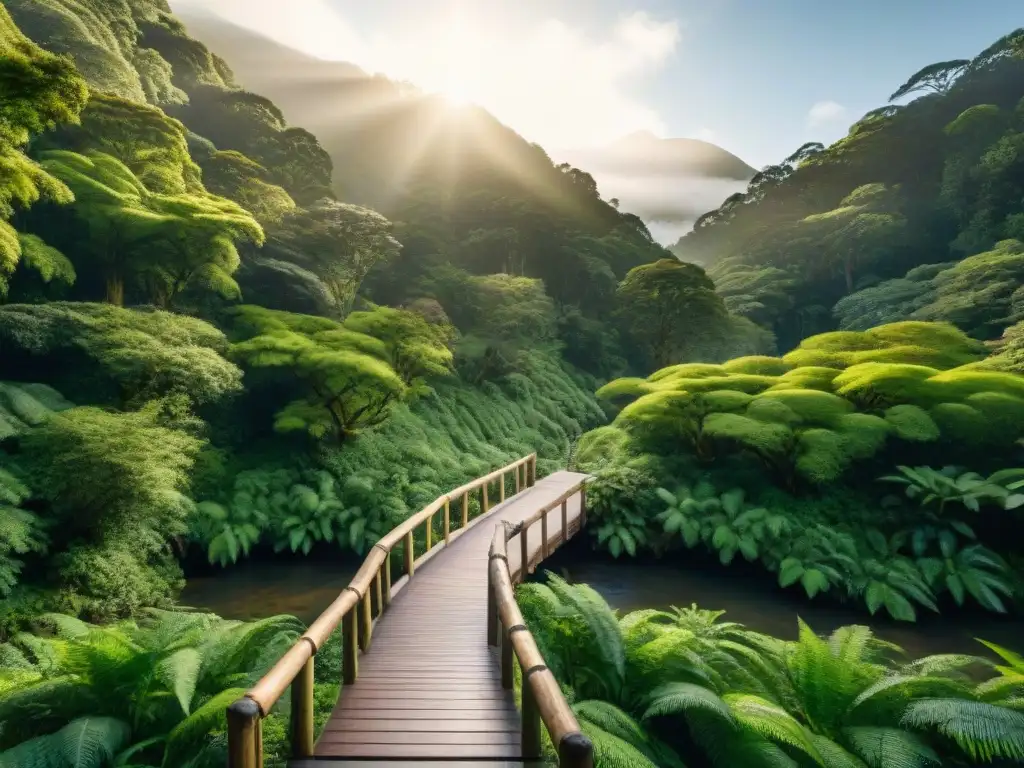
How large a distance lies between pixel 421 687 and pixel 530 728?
52.8 inches

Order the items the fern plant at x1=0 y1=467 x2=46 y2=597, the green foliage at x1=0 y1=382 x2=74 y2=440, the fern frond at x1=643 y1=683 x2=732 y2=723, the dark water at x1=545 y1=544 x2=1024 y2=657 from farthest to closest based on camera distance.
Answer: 1. the dark water at x1=545 y1=544 x2=1024 y2=657
2. the green foliage at x1=0 y1=382 x2=74 y2=440
3. the fern plant at x1=0 y1=467 x2=46 y2=597
4. the fern frond at x1=643 y1=683 x2=732 y2=723

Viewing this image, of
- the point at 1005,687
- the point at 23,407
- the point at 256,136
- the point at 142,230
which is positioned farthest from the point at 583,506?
the point at 256,136

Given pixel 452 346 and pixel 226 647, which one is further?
pixel 452 346

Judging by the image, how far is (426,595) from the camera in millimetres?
6645

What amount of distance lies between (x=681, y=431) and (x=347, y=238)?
37.1 ft

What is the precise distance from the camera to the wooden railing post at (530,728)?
10.6 feet

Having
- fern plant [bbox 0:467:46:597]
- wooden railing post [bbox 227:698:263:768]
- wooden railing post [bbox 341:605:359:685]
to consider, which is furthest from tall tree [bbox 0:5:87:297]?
wooden railing post [bbox 227:698:263:768]

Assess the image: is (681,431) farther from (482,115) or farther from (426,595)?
(482,115)

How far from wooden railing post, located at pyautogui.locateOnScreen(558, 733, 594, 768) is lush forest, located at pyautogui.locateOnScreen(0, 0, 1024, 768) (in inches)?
51.1

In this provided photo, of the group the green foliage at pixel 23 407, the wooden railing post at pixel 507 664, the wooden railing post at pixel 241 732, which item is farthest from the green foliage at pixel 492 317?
the wooden railing post at pixel 241 732

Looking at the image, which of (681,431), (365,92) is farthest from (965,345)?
(365,92)

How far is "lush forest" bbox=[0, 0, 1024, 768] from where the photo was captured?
13.3 ft

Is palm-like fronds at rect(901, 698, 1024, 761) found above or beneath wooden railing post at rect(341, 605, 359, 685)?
beneath

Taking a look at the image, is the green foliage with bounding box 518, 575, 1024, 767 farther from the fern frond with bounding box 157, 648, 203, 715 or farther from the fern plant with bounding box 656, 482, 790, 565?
Answer: the fern plant with bounding box 656, 482, 790, 565
